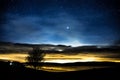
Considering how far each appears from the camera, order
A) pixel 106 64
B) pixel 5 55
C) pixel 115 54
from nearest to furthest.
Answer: pixel 115 54
pixel 5 55
pixel 106 64

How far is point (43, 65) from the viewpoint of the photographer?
85.8 metres

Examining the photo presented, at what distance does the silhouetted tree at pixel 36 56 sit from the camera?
276 feet

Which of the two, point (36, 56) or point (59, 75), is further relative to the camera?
point (36, 56)

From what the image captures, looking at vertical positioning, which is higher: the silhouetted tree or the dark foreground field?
the silhouetted tree

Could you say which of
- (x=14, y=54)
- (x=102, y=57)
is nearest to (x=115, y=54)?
(x=102, y=57)

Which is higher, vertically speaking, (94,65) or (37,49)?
(37,49)

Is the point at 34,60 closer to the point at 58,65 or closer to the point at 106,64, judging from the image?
the point at 58,65

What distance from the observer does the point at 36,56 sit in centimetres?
8512

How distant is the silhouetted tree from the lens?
8400 cm

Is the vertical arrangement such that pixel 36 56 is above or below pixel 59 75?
above

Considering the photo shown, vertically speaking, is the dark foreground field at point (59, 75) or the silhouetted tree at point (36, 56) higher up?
the silhouetted tree at point (36, 56)

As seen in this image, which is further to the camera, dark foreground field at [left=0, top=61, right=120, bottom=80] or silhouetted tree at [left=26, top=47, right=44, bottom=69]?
silhouetted tree at [left=26, top=47, right=44, bottom=69]

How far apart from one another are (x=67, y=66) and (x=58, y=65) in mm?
2838

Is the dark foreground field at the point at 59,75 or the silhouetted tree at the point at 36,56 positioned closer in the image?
the dark foreground field at the point at 59,75
